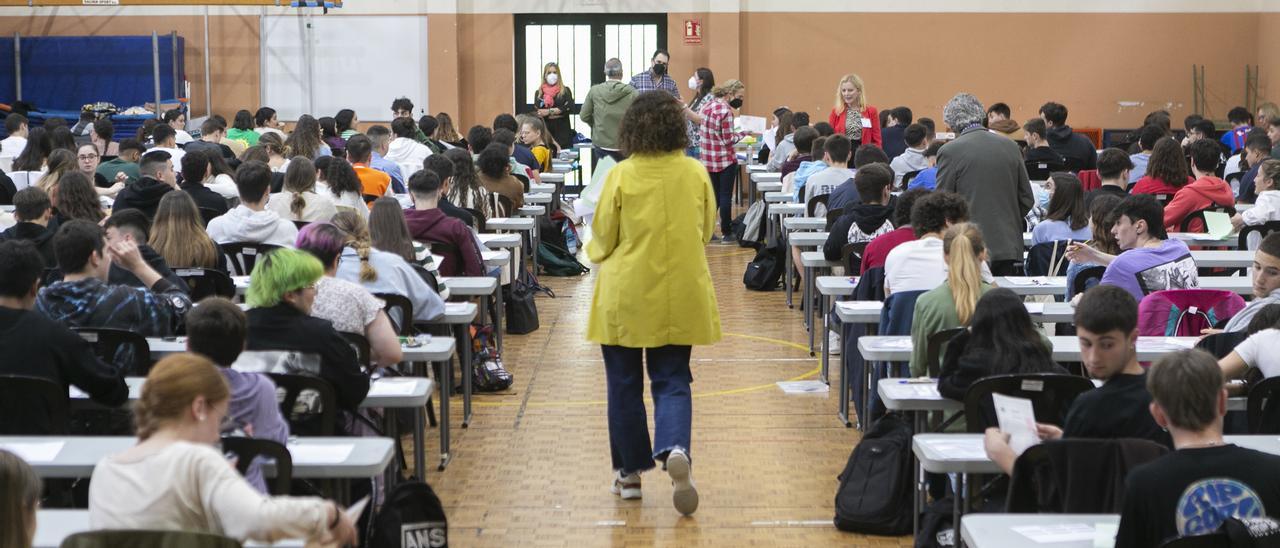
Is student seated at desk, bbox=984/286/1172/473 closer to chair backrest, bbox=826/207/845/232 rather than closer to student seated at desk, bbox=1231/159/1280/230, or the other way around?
chair backrest, bbox=826/207/845/232

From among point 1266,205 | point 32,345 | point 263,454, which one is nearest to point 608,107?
point 1266,205

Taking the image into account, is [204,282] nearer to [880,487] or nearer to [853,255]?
[880,487]

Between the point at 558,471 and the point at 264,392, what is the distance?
7.53 ft

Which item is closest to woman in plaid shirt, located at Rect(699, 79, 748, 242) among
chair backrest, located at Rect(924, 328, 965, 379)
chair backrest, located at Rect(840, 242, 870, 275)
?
chair backrest, located at Rect(840, 242, 870, 275)

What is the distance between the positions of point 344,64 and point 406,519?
1515 cm

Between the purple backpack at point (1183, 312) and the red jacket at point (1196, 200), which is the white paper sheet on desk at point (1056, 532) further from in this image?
the red jacket at point (1196, 200)

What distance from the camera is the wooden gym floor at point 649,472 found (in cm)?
511

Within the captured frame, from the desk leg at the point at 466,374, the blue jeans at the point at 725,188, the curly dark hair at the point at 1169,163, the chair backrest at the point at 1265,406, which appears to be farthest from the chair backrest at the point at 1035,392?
the blue jeans at the point at 725,188

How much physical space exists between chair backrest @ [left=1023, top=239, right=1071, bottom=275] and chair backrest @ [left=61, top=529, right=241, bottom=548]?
5375mm

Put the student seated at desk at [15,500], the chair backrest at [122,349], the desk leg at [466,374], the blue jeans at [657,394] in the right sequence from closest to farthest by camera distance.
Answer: the student seated at desk at [15,500] < the chair backrest at [122,349] < the blue jeans at [657,394] < the desk leg at [466,374]

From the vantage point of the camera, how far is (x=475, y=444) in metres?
6.39

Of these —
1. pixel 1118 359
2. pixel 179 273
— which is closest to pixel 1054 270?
pixel 1118 359

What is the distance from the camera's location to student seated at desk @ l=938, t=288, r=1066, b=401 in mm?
4301

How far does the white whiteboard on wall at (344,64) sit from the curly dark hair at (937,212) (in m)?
12.8
